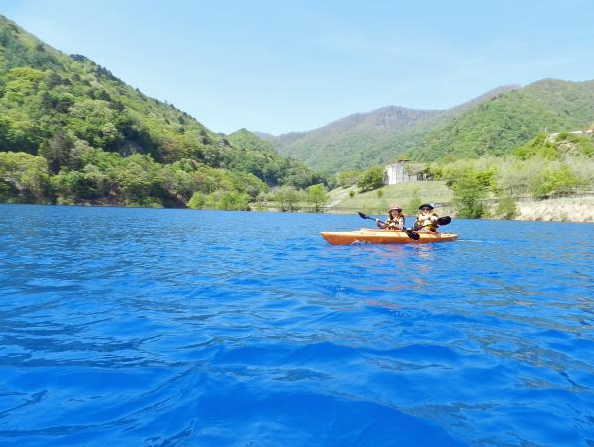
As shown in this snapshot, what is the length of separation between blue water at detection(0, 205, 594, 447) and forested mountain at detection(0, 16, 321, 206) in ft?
269

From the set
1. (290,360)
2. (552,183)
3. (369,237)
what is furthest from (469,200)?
(290,360)

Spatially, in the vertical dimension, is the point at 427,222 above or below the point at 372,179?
below

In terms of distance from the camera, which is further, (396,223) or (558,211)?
(558,211)

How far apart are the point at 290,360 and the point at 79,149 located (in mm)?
109096

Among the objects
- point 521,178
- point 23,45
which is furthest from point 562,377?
point 23,45

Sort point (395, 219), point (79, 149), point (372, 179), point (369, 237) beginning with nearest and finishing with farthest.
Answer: point (369, 237) < point (395, 219) < point (79, 149) < point (372, 179)

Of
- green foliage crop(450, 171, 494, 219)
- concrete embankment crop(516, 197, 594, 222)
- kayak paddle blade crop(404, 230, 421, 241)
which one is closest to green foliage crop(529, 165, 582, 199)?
concrete embankment crop(516, 197, 594, 222)

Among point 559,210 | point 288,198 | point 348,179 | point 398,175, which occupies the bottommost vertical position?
point 559,210

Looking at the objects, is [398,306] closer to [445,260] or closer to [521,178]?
[445,260]

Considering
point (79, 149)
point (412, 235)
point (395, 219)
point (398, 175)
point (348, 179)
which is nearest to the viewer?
point (412, 235)

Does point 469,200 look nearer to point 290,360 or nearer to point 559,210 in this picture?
point 559,210

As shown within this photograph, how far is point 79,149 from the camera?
98125 millimetres

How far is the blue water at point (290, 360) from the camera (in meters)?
3.59

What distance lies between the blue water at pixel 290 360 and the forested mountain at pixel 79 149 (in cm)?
8208
